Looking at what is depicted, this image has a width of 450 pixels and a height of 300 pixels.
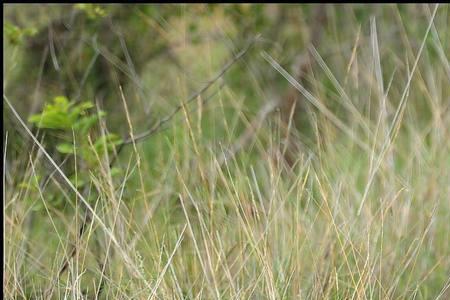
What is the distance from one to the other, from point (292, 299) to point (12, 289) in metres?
0.70

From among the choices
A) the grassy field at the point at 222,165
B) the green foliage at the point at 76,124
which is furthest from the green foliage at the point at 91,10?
the green foliage at the point at 76,124

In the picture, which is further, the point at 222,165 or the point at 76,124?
the point at 222,165

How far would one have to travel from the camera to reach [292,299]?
2.21m

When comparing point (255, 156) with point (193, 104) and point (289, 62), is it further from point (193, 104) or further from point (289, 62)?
point (289, 62)

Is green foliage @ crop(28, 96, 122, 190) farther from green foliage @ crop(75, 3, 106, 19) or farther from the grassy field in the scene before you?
green foliage @ crop(75, 3, 106, 19)

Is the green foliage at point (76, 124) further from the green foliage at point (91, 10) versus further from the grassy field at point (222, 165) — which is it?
the green foliage at point (91, 10)

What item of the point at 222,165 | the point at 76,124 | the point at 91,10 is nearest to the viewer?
the point at 76,124

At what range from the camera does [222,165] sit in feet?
10.3

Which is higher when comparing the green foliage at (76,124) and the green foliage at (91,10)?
the green foliage at (91,10)

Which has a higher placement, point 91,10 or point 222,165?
point 91,10

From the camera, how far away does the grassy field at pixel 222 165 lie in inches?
86.6

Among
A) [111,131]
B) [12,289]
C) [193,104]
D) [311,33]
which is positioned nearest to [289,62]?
[311,33]

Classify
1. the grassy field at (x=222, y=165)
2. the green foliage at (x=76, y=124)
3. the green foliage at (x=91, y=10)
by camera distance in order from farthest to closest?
the green foliage at (x=91, y=10)
the green foliage at (x=76, y=124)
the grassy field at (x=222, y=165)

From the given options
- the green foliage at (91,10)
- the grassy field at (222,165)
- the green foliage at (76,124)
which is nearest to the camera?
the grassy field at (222,165)
